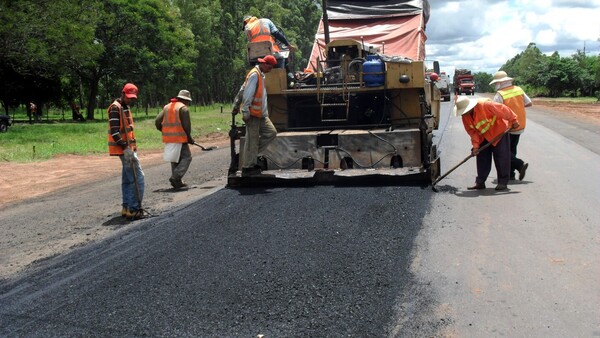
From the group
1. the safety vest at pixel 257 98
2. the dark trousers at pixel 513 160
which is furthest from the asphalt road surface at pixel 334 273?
the safety vest at pixel 257 98

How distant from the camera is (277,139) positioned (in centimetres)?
864

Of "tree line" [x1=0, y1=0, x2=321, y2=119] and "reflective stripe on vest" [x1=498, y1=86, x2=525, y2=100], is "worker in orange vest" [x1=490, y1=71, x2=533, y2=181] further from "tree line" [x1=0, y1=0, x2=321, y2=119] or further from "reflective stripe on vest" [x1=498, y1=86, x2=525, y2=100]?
"tree line" [x1=0, y1=0, x2=321, y2=119]

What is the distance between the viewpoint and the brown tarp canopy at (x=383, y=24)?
11.2 meters

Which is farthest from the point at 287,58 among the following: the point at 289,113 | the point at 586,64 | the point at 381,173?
the point at 586,64

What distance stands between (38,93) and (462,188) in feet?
103

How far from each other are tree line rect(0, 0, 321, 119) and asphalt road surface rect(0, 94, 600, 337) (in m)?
9.50

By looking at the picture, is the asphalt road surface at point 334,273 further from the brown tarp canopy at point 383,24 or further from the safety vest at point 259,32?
the brown tarp canopy at point 383,24

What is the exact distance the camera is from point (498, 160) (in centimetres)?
784

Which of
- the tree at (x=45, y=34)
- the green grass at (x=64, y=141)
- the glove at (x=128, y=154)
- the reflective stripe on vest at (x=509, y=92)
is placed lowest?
the green grass at (x=64, y=141)

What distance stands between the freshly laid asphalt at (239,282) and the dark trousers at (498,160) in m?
1.84

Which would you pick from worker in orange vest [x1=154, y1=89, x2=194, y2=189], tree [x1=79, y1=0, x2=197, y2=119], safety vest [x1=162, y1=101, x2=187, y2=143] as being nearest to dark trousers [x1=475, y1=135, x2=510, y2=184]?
worker in orange vest [x1=154, y1=89, x2=194, y2=189]

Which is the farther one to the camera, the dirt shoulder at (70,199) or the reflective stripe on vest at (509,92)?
the reflective stripe on vest at (509,92)

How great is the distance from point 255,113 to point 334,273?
405cm

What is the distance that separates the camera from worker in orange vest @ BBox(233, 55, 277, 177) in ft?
26.3
